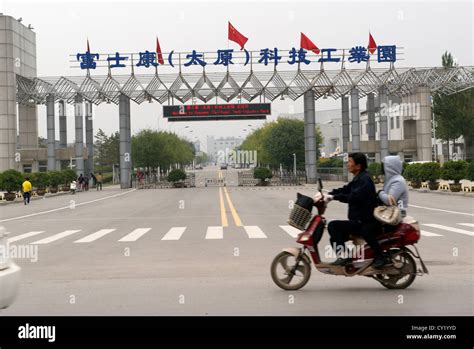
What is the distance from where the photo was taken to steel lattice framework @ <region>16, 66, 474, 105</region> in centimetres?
5731

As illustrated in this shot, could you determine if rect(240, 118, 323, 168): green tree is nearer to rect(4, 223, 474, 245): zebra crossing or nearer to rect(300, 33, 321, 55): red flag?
rect(300, 33, 321, 55): red flag

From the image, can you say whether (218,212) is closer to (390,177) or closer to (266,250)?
(266,250)

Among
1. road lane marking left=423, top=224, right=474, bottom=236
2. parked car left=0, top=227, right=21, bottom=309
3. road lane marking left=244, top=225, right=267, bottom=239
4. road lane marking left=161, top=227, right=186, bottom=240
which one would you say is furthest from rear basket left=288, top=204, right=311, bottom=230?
road lane marking left=423, top=224, right=474, bottom=236

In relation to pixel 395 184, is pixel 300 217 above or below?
below

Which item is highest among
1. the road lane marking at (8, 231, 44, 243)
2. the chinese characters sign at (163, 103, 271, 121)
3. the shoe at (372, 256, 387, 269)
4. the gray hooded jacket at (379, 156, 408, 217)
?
the chinese characters sign at (163, 103, 271, 121)

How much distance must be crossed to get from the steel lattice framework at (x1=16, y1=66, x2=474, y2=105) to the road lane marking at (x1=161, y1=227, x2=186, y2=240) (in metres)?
37.9

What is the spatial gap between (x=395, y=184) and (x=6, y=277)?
5400mm

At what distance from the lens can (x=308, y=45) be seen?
55.8m

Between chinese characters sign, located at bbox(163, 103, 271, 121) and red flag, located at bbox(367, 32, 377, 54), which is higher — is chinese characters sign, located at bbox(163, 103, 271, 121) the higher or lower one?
the lower one

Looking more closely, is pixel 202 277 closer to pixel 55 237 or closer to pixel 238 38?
pixel 55 237

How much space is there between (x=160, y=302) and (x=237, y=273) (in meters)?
2.71

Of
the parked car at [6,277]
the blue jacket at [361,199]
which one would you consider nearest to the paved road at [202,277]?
the parked car at [6,277]
